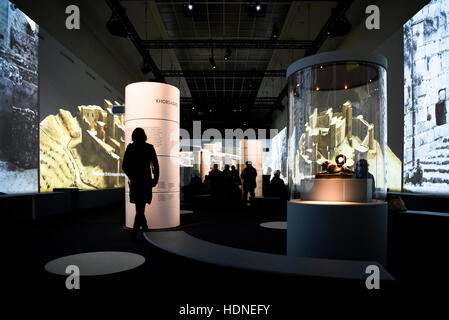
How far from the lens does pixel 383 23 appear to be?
8297 mm

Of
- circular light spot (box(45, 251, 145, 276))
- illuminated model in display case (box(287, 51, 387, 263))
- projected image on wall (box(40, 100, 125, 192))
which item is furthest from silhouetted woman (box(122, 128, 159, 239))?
projected image on wall (box(40, 100, 125, 192))

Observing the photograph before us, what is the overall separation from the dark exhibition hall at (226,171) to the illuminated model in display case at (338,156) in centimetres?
2

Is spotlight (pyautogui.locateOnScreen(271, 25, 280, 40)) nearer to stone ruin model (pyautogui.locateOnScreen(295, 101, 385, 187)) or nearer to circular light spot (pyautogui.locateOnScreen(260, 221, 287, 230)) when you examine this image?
circular light spot (pyautogui.locateOnScreen(260, 221, 287, 230))

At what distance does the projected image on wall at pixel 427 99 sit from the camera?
529 cm

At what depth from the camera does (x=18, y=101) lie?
21.0 feet

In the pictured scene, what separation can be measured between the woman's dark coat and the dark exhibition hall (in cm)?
2

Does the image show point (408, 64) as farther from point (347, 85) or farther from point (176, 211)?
point (176, 211)

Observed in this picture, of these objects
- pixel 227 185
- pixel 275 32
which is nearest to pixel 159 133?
pixel 227 185

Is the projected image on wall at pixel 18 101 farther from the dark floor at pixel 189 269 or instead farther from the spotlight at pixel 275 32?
the spotlight at pixel 275 32

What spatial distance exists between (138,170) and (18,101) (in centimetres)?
362
